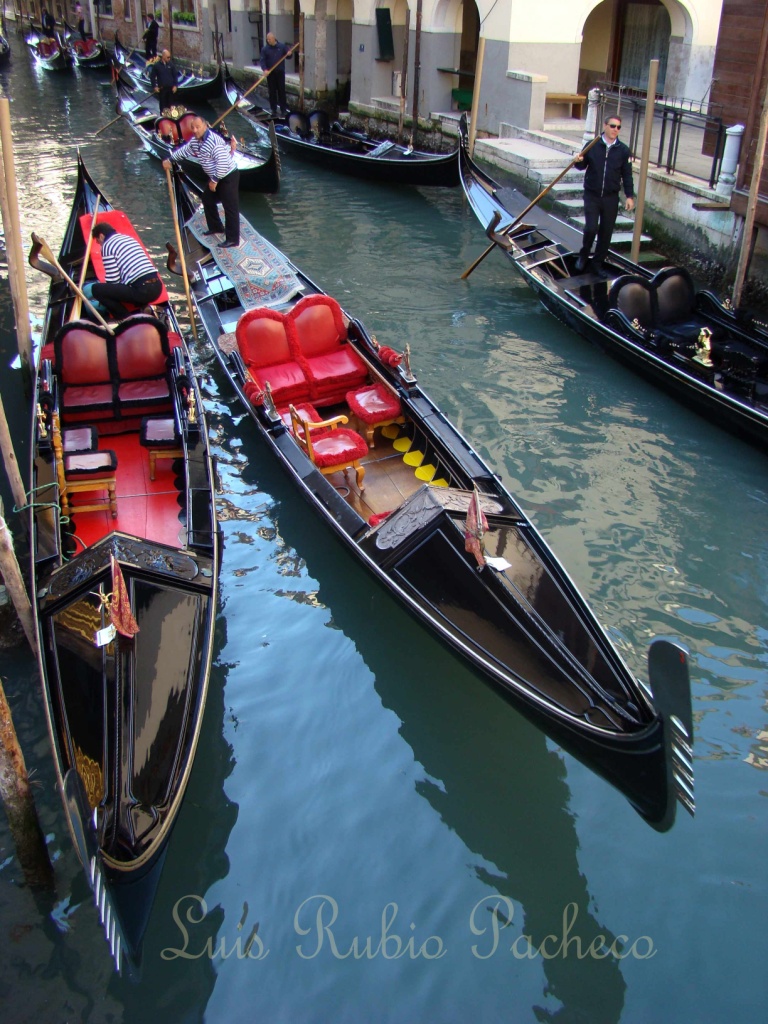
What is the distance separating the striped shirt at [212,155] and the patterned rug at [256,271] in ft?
1.25

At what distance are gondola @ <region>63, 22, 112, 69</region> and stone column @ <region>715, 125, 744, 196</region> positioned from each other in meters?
13.0

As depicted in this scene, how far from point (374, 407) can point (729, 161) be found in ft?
12.6

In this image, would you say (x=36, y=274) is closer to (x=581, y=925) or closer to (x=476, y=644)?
(x=476, y=644)

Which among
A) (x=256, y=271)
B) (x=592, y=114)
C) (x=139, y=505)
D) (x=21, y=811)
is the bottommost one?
(x=21, y=811)

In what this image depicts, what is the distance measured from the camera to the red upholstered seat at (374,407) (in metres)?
3.56

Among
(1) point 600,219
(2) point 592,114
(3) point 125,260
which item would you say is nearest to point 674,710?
(3) point 125,260

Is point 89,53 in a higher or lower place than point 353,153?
higher

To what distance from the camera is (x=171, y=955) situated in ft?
6.75

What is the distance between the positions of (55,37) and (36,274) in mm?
13815

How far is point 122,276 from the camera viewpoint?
169 inches

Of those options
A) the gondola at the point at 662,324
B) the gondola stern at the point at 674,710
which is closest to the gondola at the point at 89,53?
the gondola at the point at 662,324

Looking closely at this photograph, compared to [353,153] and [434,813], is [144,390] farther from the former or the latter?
[353,153]

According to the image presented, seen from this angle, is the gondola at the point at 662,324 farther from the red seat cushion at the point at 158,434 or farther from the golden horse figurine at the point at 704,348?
the red seat cushion at the point at 158,434

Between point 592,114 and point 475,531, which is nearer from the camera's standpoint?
point 475,531
